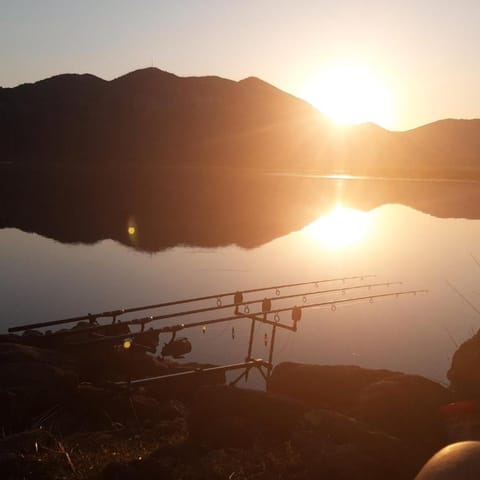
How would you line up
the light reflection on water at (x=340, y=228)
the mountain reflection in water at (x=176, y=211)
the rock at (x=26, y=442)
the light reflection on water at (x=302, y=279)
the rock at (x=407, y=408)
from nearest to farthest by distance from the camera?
1. the rock at (x=26, y=442)
2. the rock at (x=407, y=408)
3. the light reflection on water at (x=302, y=279)
4. the light reflection on water at (x=340, y=228)
5. the mountain reflection in water at (x=176, y=211)

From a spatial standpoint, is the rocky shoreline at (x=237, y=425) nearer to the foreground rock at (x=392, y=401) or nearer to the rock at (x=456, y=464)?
the foreground rock at (x=392, y=401)

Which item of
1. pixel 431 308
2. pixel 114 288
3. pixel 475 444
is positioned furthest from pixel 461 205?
pixel 475 444

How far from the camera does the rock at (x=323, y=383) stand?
12938mm

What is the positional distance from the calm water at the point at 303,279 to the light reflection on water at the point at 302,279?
6 cm

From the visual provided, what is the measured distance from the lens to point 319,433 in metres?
8.96

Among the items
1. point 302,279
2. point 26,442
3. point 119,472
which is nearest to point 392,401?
point 119,472

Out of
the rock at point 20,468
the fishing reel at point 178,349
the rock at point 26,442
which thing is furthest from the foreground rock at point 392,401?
the fishing reel at point 178,349

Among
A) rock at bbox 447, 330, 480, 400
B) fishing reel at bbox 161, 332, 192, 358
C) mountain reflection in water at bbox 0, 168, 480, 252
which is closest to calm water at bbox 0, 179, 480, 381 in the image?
fishing reel at bbox 161, 332, 192, 358

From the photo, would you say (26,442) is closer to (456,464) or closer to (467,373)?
(456,464)

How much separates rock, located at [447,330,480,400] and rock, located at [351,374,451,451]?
318 mm

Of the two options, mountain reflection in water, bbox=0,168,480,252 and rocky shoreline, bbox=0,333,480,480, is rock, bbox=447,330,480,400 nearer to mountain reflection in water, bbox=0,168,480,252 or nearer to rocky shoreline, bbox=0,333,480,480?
rocky shoreline, bbox=0,333,480,480

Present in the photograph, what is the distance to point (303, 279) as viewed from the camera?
31.2 m

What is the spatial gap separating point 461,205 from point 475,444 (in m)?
68.4

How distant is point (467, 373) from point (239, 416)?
4768mm
